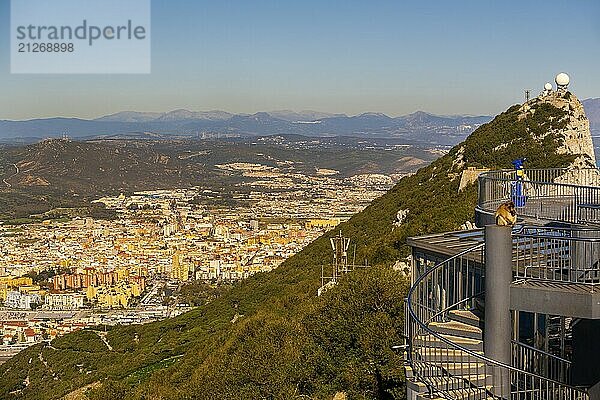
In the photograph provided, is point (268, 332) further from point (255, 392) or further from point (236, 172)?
point (236, 172)

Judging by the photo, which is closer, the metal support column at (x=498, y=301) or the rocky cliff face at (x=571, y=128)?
the metal support column at (x=498, y=301)

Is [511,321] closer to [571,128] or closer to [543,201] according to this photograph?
[543,201]

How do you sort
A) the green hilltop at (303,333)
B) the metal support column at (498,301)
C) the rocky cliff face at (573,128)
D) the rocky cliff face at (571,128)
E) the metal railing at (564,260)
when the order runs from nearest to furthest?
the metal support column at (498,301) → the metal railing at (564,260) → the green hilltop at (303,333) → the rocky cliff face at (571,128) → the rocky cliff face at (573,128)

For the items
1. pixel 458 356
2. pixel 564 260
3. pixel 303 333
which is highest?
pixel 564 260

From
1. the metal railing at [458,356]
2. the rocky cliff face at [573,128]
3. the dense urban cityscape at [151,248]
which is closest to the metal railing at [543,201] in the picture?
the metal railing at [458,356]

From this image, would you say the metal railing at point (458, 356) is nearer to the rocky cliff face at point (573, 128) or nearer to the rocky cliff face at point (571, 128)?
the rocky cliff face at point (571, 128)

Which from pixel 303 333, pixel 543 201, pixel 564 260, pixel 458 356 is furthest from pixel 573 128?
pixel 458 356

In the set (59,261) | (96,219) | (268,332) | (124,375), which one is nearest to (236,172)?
(96,219)

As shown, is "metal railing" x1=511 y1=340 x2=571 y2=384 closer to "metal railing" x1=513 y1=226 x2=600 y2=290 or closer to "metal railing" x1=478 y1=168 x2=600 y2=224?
"metal railing" x1=513 y1=226 x2=600 y2=290
